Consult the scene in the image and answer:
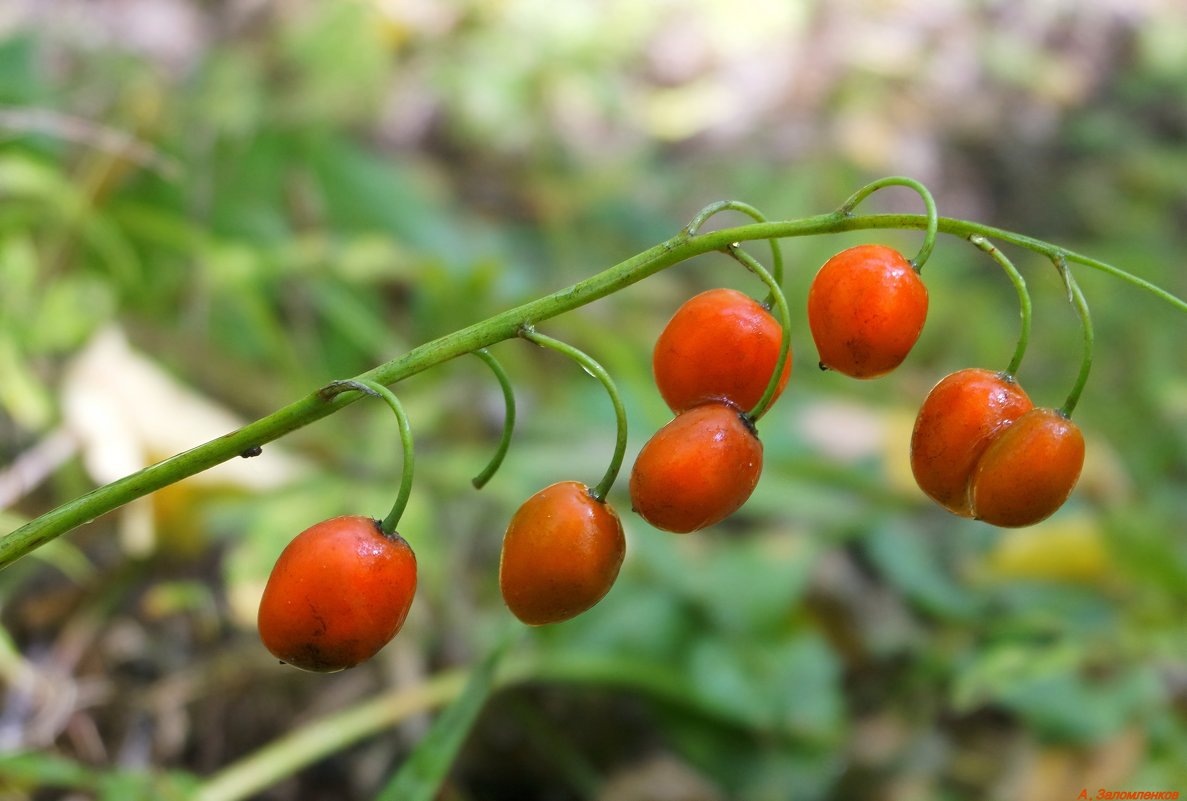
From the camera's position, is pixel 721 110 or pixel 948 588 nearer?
pixel 948 588

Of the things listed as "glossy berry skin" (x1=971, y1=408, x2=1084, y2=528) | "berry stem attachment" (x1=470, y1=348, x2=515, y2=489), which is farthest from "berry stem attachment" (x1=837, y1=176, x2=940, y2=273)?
"berry stem attachment" (x1=470, y1=348, x2=515, y2=489)

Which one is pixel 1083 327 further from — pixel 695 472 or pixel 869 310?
pixel 695 472

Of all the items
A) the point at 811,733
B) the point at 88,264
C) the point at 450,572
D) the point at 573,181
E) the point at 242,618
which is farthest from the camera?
the point at 573,181

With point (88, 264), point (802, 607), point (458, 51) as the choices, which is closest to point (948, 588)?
point (802, 607)

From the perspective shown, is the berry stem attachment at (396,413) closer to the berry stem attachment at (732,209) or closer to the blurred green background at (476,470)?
the berry stem attachment at (732,209)

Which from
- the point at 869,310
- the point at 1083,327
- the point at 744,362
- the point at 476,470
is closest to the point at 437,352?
the point at 744,362

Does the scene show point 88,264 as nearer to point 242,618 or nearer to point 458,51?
point 242,618

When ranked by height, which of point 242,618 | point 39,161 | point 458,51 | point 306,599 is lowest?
point 306,599

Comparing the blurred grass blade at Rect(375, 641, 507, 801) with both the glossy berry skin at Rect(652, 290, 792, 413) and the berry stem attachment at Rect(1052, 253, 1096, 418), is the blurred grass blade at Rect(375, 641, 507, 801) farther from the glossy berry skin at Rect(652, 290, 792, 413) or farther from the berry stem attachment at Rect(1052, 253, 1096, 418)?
the berry stem attachment at Rect(1052, 253, 1096, 418)

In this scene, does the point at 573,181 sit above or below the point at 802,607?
above
